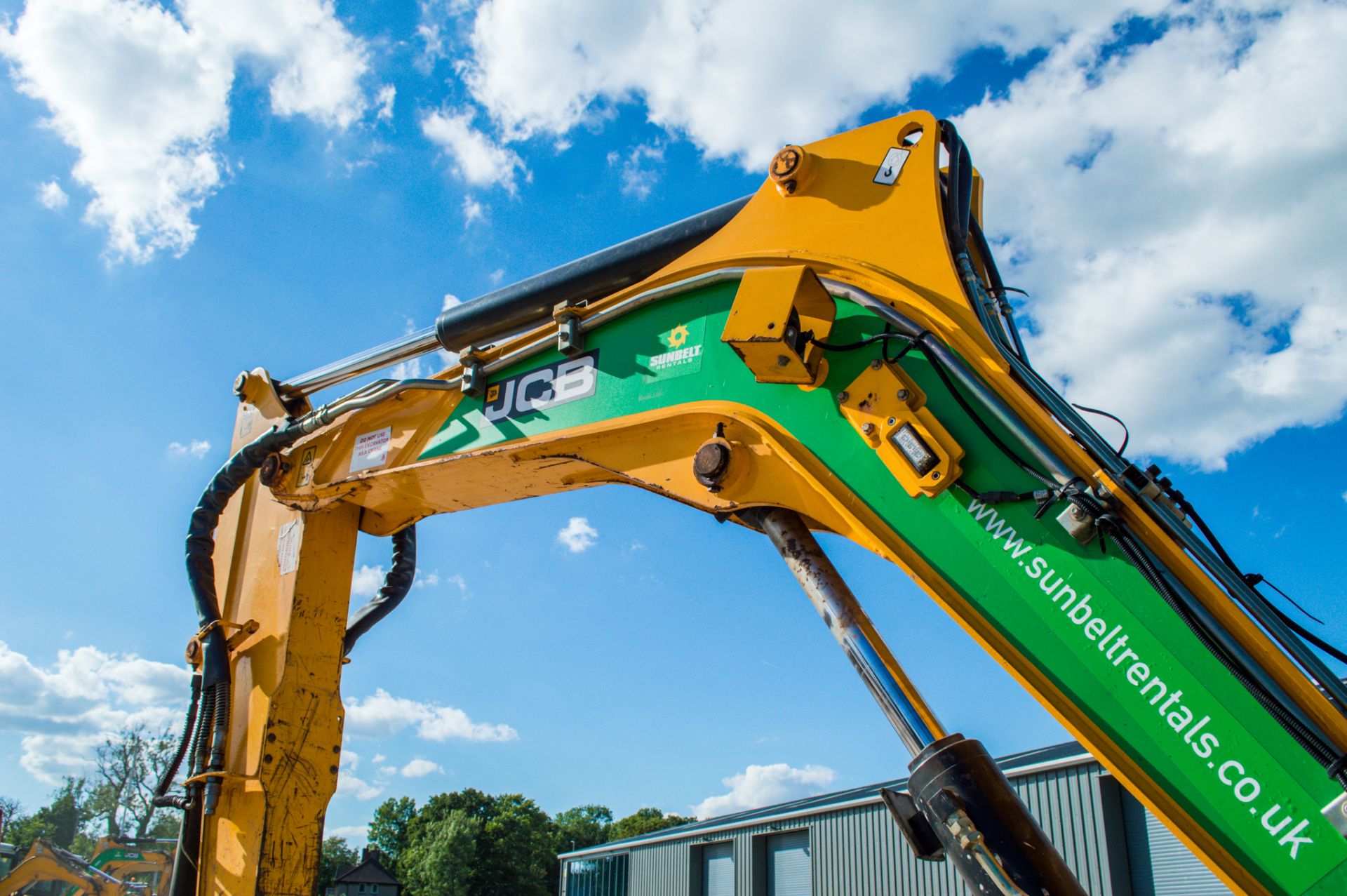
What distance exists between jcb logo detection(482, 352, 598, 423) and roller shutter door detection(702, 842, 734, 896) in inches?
623

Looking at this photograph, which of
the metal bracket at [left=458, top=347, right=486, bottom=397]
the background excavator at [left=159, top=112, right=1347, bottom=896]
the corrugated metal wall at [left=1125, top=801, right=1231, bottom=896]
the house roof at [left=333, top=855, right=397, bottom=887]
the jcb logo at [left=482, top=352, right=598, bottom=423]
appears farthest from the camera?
the house roof at [left=333, top=855, right=397, bottom=887]

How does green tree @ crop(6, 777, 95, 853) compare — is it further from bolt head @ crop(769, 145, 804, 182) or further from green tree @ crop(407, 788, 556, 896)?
bolt head @ crop(769, 145, 804, 182)

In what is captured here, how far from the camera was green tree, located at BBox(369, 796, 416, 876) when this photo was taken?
51.6 m

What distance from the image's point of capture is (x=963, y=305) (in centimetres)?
263

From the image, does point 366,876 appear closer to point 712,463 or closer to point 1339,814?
point 712,463

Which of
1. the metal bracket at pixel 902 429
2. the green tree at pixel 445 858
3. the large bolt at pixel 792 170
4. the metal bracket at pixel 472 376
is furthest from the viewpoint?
the green tree at pixel 445 858

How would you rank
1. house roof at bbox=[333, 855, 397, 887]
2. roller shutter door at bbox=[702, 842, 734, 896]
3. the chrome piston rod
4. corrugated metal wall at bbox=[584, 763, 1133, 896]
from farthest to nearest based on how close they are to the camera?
house roof at bbox=[333, 855, 397, 887], roller shutter door at bbox=[702, 842, 734, 896], corrugated metal wall at bbox=[584, 763, 1133, 896], the chrome piston rod

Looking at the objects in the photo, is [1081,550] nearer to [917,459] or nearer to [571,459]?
[917,459]

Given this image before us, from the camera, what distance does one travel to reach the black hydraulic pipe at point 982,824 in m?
2.01

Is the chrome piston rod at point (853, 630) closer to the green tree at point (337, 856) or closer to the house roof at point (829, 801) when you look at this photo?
the house roof at point (829, 801)

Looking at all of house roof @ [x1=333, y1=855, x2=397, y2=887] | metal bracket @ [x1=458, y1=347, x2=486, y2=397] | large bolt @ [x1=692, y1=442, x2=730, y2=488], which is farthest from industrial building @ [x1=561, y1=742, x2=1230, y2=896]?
house roof @ [x1=333, y1=855, x2=397, y2=887]

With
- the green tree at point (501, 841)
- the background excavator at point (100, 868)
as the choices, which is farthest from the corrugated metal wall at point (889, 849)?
the green tree at point (501, 841)

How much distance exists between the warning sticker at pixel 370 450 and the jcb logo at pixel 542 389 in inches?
25.2

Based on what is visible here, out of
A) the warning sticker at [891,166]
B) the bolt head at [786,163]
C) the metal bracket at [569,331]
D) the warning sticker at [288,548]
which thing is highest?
the bolt head at [786,163]
